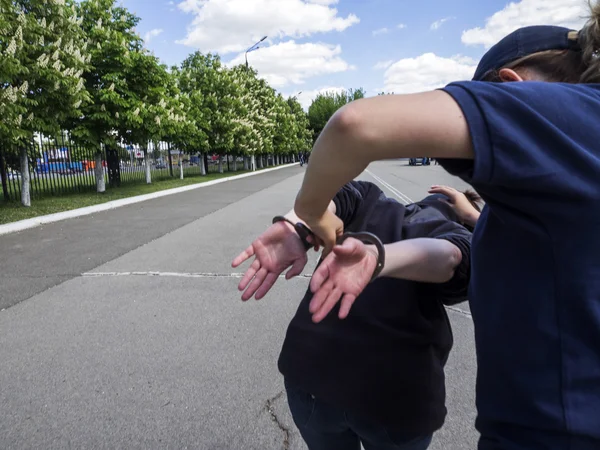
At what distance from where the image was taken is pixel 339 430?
150 cm

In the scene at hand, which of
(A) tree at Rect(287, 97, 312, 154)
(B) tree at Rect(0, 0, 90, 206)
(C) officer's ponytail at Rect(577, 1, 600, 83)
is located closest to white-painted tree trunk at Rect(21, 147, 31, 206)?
(B) tree at Rect(0, 0, 90, 206)

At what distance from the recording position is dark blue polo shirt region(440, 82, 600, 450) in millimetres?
730

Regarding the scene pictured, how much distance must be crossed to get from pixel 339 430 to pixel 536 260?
945 mm

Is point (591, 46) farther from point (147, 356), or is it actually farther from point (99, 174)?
point (99, 174)

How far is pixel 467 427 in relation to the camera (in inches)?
106

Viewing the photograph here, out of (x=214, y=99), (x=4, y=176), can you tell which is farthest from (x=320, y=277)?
(x=214, y=99)

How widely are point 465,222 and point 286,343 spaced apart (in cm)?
73

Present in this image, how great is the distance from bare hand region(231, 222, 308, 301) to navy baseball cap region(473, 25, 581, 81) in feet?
2.07

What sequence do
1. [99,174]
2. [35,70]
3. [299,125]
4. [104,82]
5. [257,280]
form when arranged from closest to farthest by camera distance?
[257,280], [35,70], [104,82], [99,174], [299,125]

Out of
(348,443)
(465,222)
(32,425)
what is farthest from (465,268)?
(32,425)

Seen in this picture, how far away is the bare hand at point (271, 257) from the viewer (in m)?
1.28

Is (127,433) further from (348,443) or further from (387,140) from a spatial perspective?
(387,140)

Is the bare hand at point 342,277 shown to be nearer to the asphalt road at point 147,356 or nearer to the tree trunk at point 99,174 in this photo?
the asphalt road at point 147,356

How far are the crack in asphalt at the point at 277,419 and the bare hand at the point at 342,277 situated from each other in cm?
189
